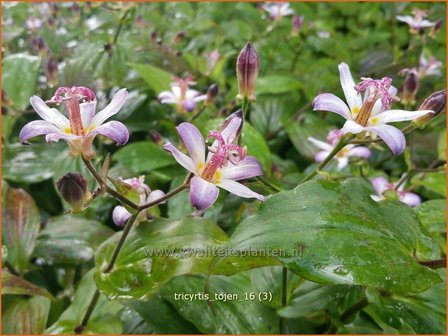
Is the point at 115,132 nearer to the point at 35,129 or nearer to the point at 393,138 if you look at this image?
the point at 35,129

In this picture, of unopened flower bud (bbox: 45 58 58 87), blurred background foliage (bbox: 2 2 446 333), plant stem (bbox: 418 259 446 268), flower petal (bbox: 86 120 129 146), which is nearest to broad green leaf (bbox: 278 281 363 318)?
blurred background foliage (bbox: 2 2 446 333)

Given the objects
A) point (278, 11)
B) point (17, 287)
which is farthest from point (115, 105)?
point (278, 11)

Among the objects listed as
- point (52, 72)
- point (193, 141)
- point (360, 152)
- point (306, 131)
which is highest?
point (193, 141)

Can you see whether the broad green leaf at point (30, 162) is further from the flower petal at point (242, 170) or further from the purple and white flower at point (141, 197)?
the flower petal at point (242, 170)

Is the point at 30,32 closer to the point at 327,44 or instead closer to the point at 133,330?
the point at 327,44

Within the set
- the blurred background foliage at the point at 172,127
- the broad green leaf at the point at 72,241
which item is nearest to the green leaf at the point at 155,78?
the blurred background foliage at the point at 172,127
